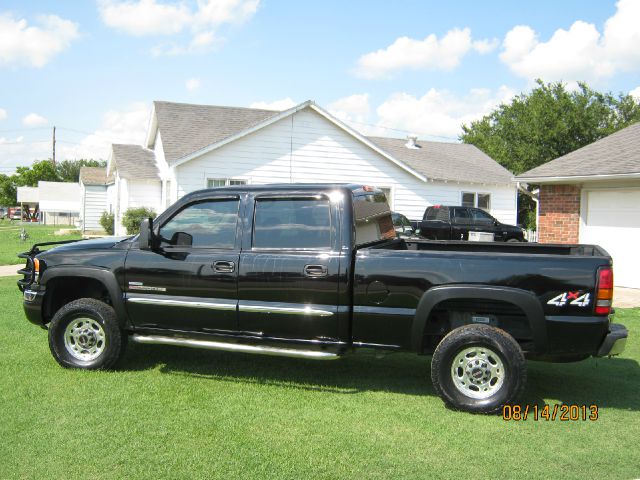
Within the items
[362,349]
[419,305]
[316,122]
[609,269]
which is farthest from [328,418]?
[316,122]

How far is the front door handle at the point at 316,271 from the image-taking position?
17.9 ft

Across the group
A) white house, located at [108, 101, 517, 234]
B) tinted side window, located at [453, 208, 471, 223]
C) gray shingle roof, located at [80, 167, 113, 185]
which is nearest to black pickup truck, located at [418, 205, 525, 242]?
tinted side window, located at [453, 208, 471, 223]

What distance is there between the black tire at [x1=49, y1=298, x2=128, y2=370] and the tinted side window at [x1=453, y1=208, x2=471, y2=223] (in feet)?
55.2

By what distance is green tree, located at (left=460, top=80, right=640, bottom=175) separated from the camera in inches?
1766

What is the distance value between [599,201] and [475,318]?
9.93 m

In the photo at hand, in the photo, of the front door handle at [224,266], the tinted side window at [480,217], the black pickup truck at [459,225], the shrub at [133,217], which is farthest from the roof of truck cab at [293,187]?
the shrub at [133,217]

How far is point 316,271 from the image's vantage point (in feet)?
18.0

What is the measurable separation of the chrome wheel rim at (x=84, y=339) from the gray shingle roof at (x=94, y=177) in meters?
28.4

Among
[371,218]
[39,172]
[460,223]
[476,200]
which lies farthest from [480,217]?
[39,172]

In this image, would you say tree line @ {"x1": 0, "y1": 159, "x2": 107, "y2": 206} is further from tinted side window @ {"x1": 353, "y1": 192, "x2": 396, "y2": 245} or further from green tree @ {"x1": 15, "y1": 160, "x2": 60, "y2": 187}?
tinted side window @ {"x1": 353, "y1": 192, "x2": 396, "y2": 245}

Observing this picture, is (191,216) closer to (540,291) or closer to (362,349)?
(362,349)

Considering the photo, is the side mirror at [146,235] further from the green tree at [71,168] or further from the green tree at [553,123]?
the green tree at [71,168]

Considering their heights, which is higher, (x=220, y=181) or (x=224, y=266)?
(x=220, y=181)

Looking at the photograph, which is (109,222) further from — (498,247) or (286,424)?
(286,424)
